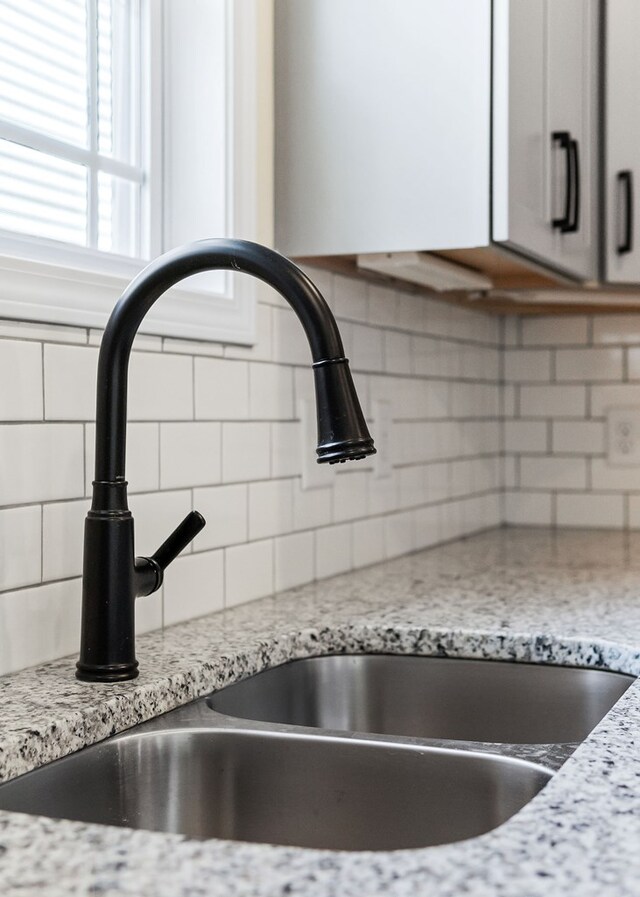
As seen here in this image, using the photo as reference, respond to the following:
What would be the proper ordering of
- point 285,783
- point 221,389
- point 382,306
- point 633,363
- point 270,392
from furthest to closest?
point 633,363
point 382,306
point 270,392
point 221,389
point 285,783

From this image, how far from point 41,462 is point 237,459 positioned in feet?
1.32

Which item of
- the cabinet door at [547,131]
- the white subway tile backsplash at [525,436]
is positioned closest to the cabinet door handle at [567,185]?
the cabinet door at [547,131]

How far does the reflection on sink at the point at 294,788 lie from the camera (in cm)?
92

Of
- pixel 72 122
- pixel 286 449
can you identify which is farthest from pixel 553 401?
pixel 72 122

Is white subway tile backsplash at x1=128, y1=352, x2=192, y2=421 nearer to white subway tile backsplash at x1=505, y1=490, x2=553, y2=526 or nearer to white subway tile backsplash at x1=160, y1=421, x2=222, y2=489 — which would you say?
white subway tile backsplash at x1=160, y1=421, x2=222, y2=489

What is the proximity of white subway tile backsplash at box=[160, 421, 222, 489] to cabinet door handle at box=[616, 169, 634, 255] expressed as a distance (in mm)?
963

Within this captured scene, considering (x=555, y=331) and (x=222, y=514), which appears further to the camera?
(x=555, y=331)

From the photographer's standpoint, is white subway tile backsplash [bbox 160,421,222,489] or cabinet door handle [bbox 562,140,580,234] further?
cabinet door handle [bbox 562,140,580,234]

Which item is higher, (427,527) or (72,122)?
(72,122)

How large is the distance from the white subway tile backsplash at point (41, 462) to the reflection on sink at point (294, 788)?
272mm

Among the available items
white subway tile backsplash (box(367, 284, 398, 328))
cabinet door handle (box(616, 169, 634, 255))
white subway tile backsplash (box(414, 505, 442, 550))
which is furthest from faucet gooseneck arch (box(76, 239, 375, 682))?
cabinet door handle (box(616, 169, 634, 255))

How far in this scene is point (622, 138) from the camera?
1.99 m

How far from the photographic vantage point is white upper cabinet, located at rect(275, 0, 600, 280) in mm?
1440

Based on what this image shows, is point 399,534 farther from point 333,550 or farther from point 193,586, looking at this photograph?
point 193,586
